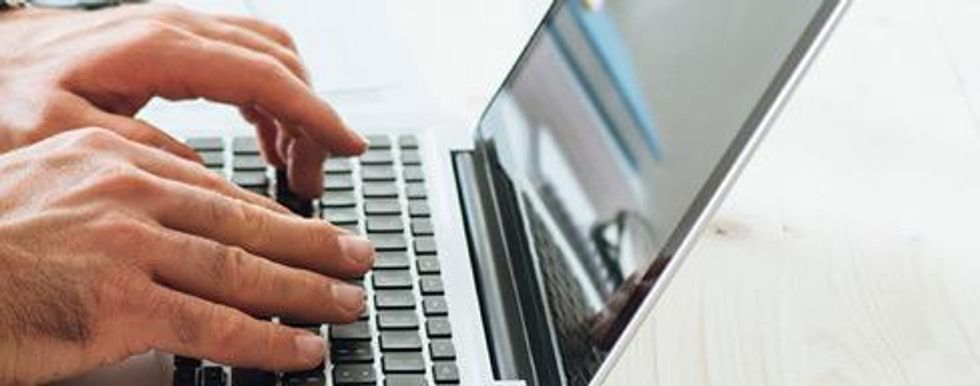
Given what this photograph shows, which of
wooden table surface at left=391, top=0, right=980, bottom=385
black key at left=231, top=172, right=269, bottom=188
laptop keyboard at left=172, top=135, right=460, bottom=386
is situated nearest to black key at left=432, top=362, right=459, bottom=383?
laptop keyboard at left=172, top=135, right=460, bottom=386

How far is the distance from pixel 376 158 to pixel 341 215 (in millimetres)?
66

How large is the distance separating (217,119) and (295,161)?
0.32 ft

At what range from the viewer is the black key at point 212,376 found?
670 millimetres

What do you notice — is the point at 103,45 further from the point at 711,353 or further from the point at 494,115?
the point at 711,353

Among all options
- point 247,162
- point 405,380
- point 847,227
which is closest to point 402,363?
point 405,380

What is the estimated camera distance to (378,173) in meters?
0.87

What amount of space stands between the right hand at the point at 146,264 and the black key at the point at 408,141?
16 centimetres

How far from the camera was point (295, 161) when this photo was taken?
0.84 meters

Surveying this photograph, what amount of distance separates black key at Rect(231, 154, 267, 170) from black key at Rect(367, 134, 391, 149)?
2.7 inches

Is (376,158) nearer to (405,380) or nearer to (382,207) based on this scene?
(382,207)

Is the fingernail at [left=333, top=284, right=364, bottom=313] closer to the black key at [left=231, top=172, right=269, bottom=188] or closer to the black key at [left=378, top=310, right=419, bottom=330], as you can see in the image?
the black key at [left=378, top=310, right=419, bottom=330]

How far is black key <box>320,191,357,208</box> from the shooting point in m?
0.84

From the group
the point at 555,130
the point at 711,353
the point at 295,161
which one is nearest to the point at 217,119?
the point at 295,161

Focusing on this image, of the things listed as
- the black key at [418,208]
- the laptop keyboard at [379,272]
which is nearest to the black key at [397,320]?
the laptop keyboard at [379,272]
